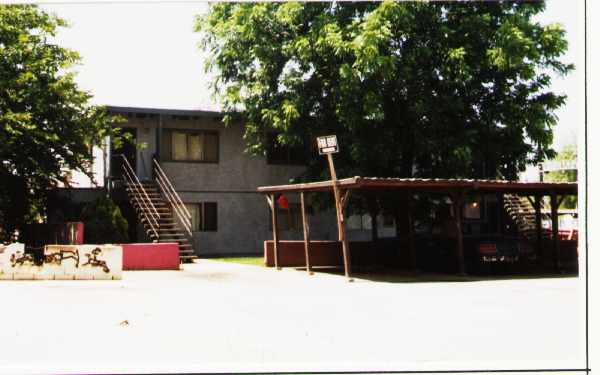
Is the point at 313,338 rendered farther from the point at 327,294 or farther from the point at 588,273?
the point at 327,294

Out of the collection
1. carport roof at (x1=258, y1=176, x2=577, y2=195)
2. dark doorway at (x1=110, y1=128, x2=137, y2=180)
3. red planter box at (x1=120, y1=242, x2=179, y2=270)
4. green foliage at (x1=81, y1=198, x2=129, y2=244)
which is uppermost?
dark doorway at (x1=110, y1=128, x2=137, y2=180)

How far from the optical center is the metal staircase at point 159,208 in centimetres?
2322

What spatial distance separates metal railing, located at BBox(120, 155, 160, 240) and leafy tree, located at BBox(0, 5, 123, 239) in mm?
2539

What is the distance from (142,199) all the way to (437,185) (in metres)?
10.4

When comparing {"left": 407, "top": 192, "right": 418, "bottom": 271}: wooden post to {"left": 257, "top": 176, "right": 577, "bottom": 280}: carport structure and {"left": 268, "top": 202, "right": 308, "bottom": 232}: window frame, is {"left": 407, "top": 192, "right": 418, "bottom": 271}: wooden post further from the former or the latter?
{"left": 268, "top": 202, "right": 308, "bottom": 232}: window frame

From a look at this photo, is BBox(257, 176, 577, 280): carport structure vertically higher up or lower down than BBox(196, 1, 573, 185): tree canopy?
lower down

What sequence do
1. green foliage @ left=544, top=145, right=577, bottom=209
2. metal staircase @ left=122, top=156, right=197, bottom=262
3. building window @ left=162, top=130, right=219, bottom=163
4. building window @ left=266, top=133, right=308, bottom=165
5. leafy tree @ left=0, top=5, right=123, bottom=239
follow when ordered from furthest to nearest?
green foliage @ left=544, top=145, right=577, bottom=209, building window @ left=266, top=133, right=308, bottom=165, building window @ left=162, top=130, right=219, bottom=163, metal staircase @ left=122, top=156, right=197, bottom=262, leafy tree @ left=0, top=5, right=123, bottom=239

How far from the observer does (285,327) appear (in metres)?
9.77

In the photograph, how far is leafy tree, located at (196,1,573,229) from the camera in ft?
69.4

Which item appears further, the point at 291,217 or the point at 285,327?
the point at 291,217

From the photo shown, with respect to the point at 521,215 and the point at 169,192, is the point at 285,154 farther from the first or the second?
the point at 521,215

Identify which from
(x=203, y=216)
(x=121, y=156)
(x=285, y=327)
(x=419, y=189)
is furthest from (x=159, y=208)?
(x=285, y=327)

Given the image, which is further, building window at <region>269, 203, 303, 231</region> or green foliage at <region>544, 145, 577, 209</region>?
green foliage at <region>544, 145, 577, 209</region>

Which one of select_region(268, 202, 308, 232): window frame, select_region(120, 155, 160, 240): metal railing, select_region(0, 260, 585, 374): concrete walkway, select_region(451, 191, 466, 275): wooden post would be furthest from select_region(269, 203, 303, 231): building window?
select_region(0, 260, 585, 374): concrete walkway
